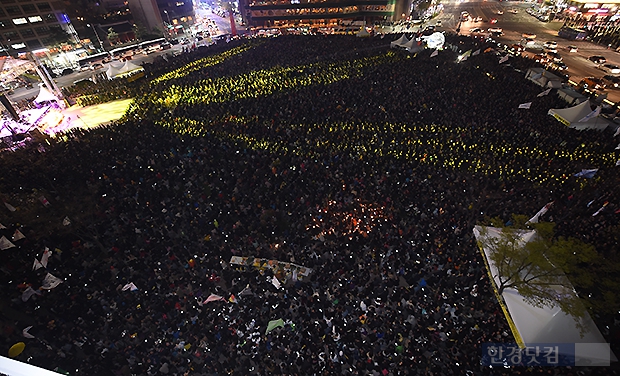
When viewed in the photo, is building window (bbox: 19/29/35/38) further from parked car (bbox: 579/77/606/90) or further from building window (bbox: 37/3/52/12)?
parked car (bbox: 579/77/606/90)

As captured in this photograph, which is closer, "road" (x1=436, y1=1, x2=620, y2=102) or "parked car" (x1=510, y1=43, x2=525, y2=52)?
"road" (x1=436, y1=1, x2=620, y2=102)

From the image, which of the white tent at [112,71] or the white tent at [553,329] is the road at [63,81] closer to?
the white tent at [112,71]

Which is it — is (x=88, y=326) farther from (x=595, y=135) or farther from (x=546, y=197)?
(x=595, y=135)

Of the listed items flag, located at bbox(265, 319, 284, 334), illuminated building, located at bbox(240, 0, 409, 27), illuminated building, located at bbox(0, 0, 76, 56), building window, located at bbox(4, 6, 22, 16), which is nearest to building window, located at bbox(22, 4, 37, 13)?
illuminated building, located at bbox(0, 0, 76, 56)

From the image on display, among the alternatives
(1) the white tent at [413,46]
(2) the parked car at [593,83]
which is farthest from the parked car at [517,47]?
(1) the white tent at [413,46]

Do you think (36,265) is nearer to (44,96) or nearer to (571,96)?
(44,96)

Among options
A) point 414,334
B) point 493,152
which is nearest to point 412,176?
point 493,152

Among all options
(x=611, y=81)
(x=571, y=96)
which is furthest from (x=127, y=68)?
(x=611, y=81)
